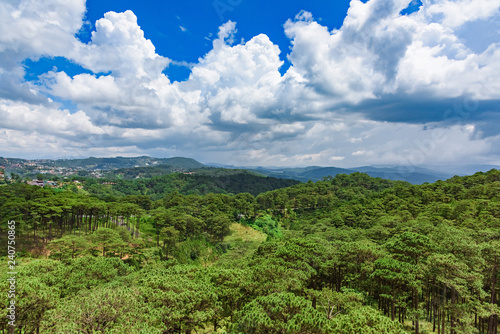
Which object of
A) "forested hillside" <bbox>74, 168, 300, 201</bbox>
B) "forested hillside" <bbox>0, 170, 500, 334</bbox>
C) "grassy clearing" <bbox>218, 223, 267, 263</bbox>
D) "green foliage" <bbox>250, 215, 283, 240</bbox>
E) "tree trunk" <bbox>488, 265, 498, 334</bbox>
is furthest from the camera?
"forested hillside" <bbox>74, 168, 300, 201</bbox>

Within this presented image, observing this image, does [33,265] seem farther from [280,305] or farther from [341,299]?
[341,299]

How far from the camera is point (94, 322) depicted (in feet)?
34.6

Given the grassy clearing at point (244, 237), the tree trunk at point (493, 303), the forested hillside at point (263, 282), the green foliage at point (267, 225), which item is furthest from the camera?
the green foliage at point (267, 225)

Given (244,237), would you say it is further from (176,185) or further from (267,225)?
(176,185)

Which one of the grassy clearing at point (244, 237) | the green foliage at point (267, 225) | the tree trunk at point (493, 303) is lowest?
the grassy clearing at point (244, 237)

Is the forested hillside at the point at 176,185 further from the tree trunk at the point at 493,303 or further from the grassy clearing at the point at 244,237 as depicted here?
the tree trunk at the point at 493,303

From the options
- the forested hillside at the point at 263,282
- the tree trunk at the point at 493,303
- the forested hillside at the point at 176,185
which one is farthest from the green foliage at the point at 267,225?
the forested hillside at the point at 176,185

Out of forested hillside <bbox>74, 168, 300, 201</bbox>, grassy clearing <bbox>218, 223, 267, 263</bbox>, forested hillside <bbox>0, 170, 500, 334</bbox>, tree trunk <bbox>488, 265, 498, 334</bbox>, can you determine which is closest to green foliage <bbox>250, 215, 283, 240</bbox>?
grassy clearing <bbox>218, 223, 267, 263</bbox>

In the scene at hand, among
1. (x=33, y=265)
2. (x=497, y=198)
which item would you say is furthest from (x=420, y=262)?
(x=497, y=198)

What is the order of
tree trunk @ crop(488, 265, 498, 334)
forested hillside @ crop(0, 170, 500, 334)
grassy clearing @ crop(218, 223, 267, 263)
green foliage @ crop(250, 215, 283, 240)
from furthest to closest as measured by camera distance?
green foliage @ crop(250, 215, 283, 240), grassy clearing @ crop(218, 223, 267, 263), tree trunk @ crop(488, 265, 498, 334), forested hillside @ crop(0, 170, 500, 334)

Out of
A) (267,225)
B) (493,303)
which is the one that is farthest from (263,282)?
(267,225)

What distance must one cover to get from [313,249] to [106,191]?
130540 mm

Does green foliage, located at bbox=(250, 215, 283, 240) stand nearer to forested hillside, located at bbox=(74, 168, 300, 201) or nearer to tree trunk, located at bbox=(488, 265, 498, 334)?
tree trunk, located at bbox=(488, 265, 498, 334)

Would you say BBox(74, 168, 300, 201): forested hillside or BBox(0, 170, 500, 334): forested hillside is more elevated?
BBox(0, 170, 500, 334): forested hillside
